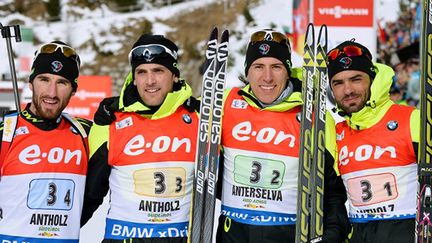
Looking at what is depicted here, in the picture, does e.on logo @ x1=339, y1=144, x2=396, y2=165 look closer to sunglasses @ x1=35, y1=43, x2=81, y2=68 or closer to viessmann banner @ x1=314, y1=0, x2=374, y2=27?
sunglasses @ x1=35, y1=43, x2=81, y2=68

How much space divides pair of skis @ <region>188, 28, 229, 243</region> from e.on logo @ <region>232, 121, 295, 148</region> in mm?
A: 171

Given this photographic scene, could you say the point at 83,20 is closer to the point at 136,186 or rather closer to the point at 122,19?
the point at 122,19

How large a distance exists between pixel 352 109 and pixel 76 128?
63.8 inches

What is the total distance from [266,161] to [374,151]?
617 millimetres

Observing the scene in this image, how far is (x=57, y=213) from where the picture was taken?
4.39 m

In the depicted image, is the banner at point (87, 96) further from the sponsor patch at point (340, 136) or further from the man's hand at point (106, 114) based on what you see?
the sponsor patch at point (340, 136)

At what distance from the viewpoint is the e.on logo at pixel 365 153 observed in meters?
4.37

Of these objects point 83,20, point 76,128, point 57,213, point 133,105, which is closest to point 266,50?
point 133,105

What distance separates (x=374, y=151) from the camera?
14.4 feet

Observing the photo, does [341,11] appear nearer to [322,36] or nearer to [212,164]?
[322,36]

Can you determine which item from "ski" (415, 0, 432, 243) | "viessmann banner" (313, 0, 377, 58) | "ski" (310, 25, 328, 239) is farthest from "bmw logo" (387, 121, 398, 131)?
"viessmann banner" (313, 0, 377, 58)

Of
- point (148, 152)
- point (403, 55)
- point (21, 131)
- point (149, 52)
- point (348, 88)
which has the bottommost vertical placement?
point (403, 55)

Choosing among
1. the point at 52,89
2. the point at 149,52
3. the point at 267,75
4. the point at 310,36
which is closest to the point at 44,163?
the point at 52,89

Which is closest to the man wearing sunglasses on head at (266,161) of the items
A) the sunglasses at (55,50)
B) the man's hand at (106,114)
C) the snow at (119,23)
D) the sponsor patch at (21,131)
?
the man's hand at (106,114)
